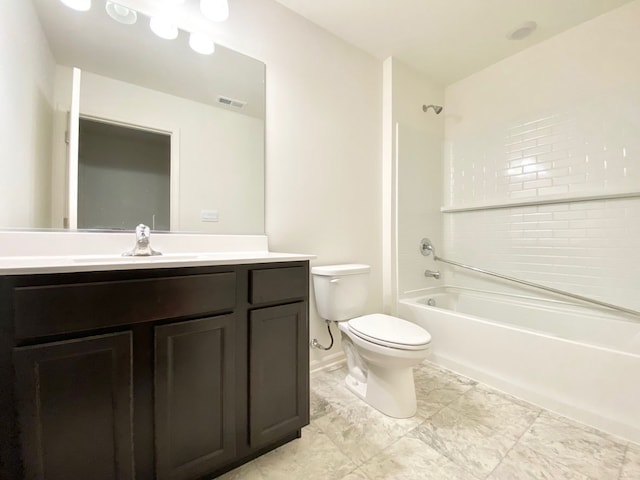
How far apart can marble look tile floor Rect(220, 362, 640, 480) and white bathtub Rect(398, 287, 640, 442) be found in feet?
0.31

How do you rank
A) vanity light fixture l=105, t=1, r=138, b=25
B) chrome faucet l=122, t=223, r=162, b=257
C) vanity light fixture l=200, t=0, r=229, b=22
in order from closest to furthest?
chrome faucet l=122, t=223, r=162, b=257, vanity light fixture l=105, t=1, r=138, b=25, vanity light fixture l=200, t=0, r=229, b=22

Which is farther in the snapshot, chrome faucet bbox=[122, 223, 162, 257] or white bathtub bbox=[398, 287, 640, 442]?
white bathtub bbox=[398, 287, 640, 442]

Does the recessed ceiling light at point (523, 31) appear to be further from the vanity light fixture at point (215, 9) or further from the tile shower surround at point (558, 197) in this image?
the vanity light fixture at point (215, 9)

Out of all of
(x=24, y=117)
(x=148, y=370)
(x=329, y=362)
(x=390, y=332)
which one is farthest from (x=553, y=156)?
(x=24, y=117)

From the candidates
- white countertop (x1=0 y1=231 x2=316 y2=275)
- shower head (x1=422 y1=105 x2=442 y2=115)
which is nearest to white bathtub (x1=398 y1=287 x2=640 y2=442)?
white countertop (x1=0 y1=231 x2=316 y2=275)

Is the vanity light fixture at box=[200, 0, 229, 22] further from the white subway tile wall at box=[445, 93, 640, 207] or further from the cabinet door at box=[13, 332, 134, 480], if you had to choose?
the white subway tile wall at box=[445, 93, 640, 207]

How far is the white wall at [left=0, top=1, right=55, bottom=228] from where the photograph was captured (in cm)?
101

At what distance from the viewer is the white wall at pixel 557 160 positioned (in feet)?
5.62

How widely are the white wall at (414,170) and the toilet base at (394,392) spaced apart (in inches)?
33.4

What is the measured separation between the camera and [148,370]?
0.83 metres

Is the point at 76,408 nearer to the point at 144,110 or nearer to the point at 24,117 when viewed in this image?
the point at 24,117

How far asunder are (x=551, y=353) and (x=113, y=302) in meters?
2.00

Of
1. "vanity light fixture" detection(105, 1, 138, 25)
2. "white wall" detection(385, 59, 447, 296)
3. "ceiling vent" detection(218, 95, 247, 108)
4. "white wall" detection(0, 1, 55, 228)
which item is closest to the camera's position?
"white wall" detection(0, 1, 55, 228)

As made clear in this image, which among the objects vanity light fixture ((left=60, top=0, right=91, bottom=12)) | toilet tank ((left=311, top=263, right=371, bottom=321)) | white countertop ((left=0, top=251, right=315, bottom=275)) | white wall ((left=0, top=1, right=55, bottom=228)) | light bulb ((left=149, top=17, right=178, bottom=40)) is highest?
light bulb ((left=149, top=17, right=178, bottom=40))
